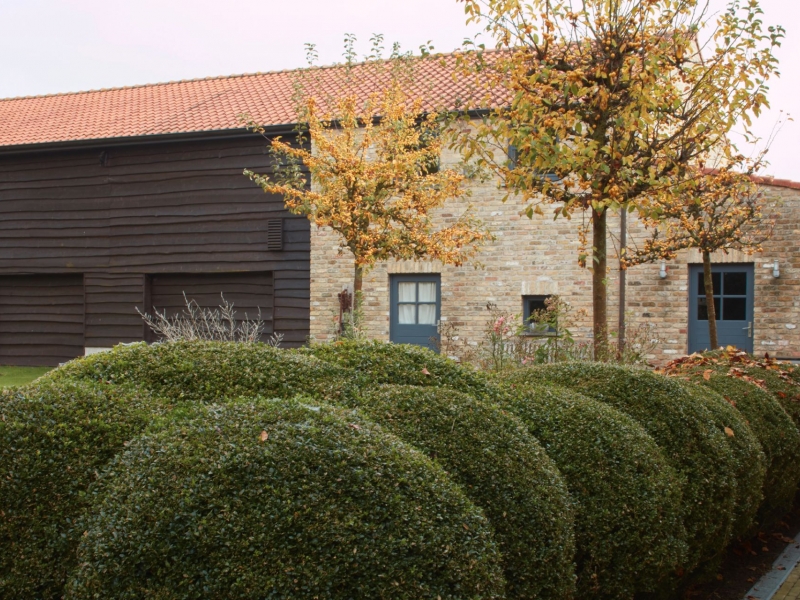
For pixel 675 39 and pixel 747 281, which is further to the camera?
pixel 747 281

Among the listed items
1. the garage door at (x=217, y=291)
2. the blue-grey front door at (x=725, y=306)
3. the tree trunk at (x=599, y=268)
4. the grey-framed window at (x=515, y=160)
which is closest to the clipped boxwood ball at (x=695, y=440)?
the tree trunk at (x=599, y=268)

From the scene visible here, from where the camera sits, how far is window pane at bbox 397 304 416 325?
15.9 meters

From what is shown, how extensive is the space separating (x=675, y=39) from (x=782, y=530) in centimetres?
438

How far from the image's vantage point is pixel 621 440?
366cm

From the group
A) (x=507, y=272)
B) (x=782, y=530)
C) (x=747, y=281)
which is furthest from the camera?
(x=507, y=272)

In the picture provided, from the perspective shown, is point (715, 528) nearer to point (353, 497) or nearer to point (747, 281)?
point (353, 497)

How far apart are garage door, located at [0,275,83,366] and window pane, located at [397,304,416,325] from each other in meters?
7.58

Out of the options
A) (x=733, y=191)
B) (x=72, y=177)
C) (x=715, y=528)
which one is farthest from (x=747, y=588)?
(x=72, y=177)

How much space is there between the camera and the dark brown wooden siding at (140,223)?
1664 centimetres

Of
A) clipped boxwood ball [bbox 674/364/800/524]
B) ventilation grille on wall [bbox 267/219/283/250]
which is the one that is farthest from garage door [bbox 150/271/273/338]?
clipped boxwood ball [bbox 674/364/800/524]

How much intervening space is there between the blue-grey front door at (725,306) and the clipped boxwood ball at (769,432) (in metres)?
8.11

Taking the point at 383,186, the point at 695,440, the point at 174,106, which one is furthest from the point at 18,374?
the point at 695,440

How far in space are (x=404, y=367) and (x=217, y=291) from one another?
13803mm

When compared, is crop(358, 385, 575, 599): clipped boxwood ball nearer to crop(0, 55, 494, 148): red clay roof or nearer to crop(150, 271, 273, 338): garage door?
crop(0, 55, 494, 148): red clay roof
